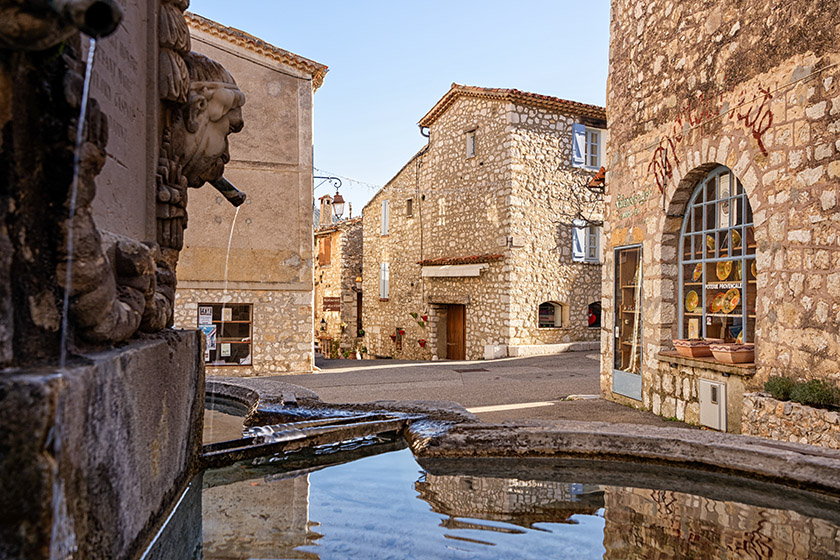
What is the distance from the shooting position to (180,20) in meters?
3.11

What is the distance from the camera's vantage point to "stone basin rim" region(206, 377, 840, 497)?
268 centimetres

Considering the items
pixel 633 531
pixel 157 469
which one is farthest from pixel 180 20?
pixel 633 531

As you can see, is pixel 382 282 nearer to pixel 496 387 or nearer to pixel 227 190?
pixel 496 387

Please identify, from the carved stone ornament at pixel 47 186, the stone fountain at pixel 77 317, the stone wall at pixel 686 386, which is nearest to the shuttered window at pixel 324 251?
the stone wall at pixel 686 386

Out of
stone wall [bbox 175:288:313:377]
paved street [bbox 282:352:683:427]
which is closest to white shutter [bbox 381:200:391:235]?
paved street [bbox 282:352:683:427]

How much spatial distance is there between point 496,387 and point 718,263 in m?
4.00

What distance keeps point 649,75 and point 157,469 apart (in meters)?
6.81

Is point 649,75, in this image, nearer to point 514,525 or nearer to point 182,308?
point 514,525

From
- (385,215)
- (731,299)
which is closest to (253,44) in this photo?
(385,215)

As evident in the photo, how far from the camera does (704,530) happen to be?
7.57 feet

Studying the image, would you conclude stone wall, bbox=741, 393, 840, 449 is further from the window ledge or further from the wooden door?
the wooden door

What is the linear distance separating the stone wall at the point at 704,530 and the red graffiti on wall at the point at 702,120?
12.5ft

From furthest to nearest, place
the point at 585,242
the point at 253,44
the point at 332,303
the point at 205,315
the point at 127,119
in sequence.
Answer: the point at 332,303 → the point at 585,242 → the point at 253,44 → the point at 205,315 → the point at 127,119

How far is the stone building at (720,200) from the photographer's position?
185 inches
